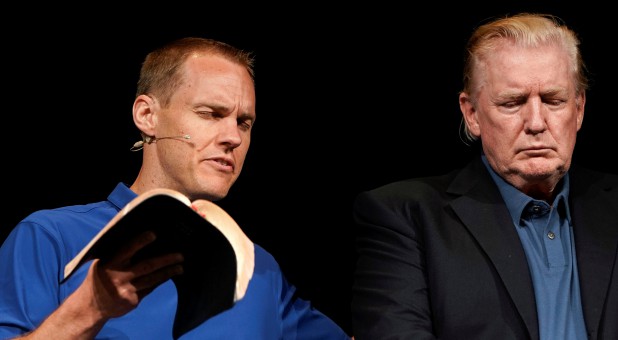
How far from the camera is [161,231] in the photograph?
1.82m

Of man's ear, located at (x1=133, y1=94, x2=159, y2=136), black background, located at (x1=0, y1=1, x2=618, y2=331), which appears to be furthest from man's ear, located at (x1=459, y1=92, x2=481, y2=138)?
man's ear, located at (x1=133, y1=94, x2=159, y2=136)

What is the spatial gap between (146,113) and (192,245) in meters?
1.09

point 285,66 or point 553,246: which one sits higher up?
point 285,66

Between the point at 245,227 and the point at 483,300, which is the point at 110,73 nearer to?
the point at 245,227

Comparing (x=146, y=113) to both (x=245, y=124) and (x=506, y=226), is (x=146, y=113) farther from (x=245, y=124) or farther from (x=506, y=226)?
(x=506, y=226)

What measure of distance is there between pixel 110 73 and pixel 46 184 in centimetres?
48

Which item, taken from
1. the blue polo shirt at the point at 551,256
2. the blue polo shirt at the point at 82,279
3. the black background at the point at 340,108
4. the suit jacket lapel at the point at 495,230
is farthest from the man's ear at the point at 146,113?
the blue polo shirt at the point at 551,256

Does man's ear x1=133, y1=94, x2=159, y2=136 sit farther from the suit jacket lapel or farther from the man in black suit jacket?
the suit jacket lapel

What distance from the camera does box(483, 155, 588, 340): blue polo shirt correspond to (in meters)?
2.53

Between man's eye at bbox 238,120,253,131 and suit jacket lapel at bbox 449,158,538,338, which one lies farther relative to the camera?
man's eye at bbox 238,120,253,131

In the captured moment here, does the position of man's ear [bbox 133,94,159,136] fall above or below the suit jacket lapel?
above

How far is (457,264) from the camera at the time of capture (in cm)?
258

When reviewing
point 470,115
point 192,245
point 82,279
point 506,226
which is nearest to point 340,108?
point 470,115

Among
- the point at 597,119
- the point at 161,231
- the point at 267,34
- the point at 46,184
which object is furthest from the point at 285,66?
the point at 161,231
